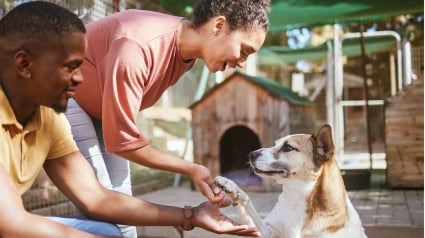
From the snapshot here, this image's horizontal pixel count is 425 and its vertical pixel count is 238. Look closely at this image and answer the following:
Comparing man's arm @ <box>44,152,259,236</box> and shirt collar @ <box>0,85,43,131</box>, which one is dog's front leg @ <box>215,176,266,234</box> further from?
Answer: shirt collar @ <box>0,85,43,131</box>

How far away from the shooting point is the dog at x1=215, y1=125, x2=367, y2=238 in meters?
3.11

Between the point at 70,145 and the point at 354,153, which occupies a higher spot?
the point at 70,145

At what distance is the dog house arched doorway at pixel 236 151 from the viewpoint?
6.80 metres

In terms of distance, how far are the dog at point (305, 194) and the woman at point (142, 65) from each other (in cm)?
80

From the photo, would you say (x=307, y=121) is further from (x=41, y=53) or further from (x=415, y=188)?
(x=41, y=53)

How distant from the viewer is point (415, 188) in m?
6.17

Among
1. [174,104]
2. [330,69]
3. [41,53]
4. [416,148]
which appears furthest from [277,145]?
[330,69]

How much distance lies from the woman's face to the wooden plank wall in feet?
14.0

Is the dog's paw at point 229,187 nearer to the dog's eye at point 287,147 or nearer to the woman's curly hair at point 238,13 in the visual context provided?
the dog's eye at point 287,147

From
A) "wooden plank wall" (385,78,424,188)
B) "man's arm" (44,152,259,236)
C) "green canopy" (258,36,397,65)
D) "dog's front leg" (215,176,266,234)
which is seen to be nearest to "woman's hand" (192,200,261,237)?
"man's arm" (44,152,259,236)

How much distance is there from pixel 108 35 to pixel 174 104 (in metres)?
5.81

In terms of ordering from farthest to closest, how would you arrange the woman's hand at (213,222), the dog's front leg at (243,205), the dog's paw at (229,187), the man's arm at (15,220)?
the dog's front leg at (243,205) < the dog's paw at (229,187) < the woman's hand at (213,222) < the man's arm at (15,220)

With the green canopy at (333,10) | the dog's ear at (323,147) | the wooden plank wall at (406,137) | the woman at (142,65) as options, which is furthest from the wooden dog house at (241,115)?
the woman at (142,65)

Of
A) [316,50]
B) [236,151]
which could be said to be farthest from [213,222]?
[316,50]
